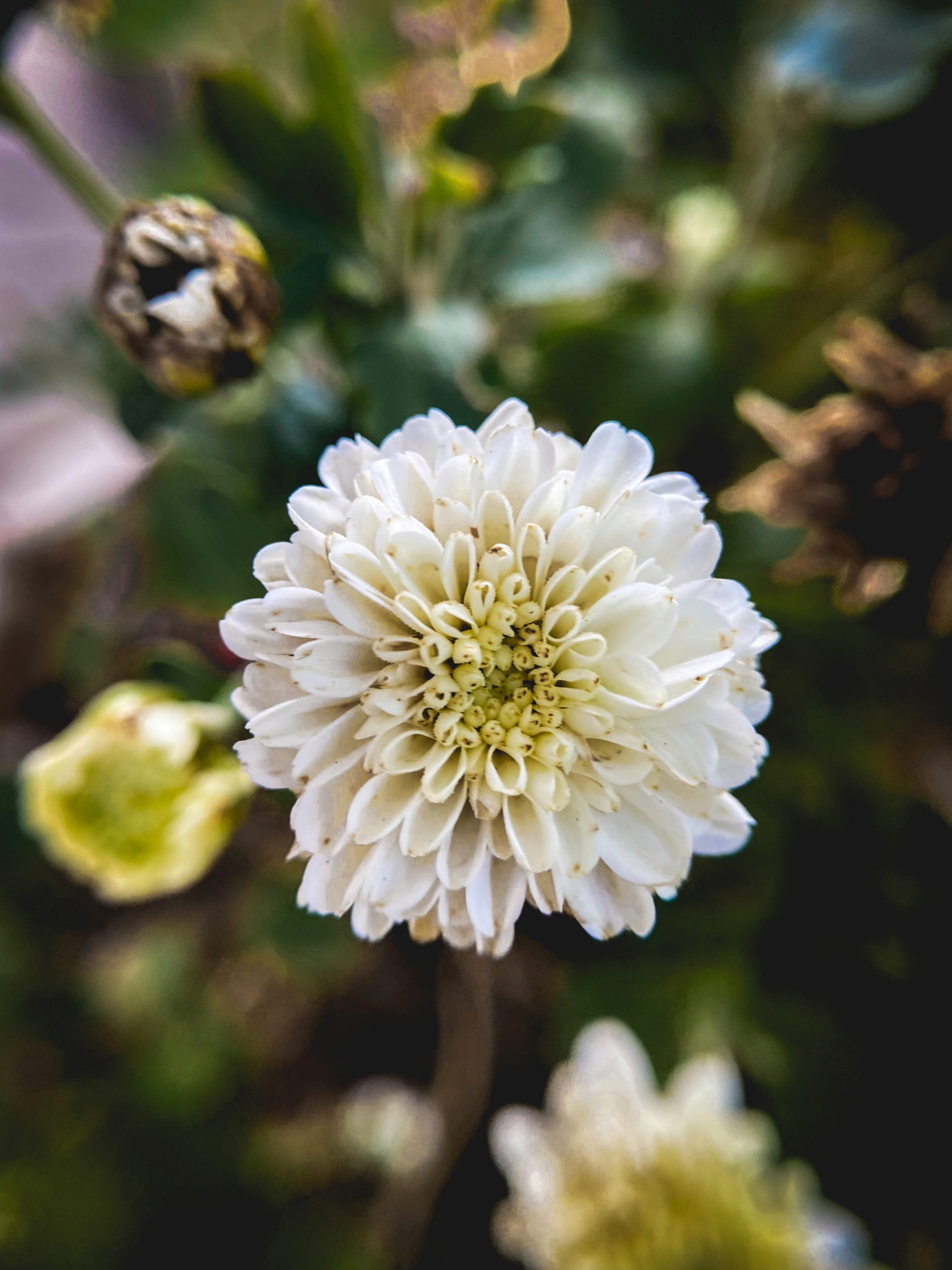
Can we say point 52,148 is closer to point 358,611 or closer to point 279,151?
point 279,151

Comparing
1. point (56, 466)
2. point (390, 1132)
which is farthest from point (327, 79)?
point (390, 1132)

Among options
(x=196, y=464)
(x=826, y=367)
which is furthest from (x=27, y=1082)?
(x=826, y=367)

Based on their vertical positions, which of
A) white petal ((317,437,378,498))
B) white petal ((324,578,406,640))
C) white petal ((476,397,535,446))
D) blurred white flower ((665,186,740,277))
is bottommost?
white petal ((324,578,406,640))

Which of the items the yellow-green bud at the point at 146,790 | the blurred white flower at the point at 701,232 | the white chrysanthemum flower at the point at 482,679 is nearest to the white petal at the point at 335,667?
the white chrysanthemum flower at the point at 482,679

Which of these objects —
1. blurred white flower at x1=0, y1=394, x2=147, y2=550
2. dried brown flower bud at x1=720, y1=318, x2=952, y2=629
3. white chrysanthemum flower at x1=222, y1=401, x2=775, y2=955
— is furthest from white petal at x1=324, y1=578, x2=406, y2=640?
blurred white flower at x1=0, y1=394, x2=147, y2=550

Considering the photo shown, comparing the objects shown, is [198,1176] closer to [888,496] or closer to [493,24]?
[888,496]

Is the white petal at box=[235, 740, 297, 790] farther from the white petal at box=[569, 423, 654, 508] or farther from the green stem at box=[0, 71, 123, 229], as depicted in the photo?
the green stem at box=[0, 71, 123, 229]
